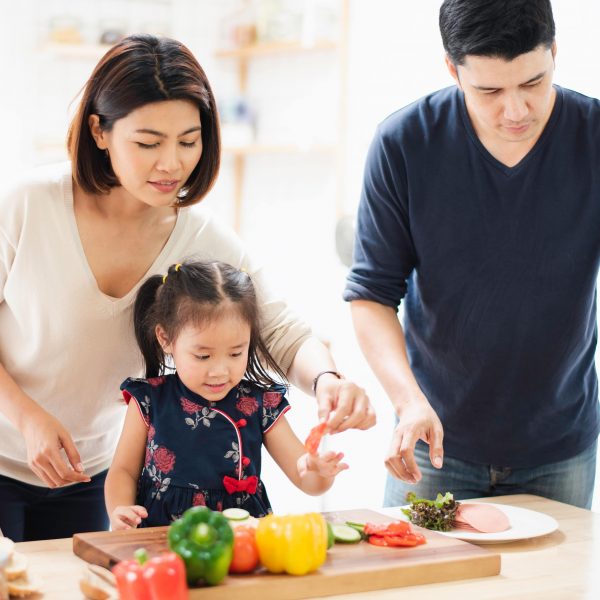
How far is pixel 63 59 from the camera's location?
4641 mm

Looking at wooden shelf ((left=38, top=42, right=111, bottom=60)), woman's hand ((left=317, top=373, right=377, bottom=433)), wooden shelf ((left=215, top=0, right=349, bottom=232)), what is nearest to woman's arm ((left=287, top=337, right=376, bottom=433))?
woman's hand ((left=317, top=373, right=377, bottom=433))

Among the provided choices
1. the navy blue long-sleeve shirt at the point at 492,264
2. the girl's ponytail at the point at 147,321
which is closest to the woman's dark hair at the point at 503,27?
the navy blue long-sleeve shirt at the point at 492,264

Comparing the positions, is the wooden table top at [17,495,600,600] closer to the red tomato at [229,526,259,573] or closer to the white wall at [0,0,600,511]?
the red tomato at [229,526,259,573]

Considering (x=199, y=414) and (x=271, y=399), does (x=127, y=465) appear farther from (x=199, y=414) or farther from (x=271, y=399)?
(x=271, y=399)

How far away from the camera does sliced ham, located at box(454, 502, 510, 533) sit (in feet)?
5.34

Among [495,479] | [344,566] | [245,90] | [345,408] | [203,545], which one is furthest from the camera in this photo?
[245,90]

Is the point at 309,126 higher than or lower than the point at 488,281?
higher

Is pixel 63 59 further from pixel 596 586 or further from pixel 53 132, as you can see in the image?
pixel 596 586

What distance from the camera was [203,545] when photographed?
1.28m

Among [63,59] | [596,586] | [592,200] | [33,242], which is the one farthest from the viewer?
[63,59]

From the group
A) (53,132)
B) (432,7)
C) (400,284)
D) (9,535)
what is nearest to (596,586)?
(400,284)

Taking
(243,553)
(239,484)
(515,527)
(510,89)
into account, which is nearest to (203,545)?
(243,553)

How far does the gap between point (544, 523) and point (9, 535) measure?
94cm

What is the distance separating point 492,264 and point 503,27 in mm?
452
